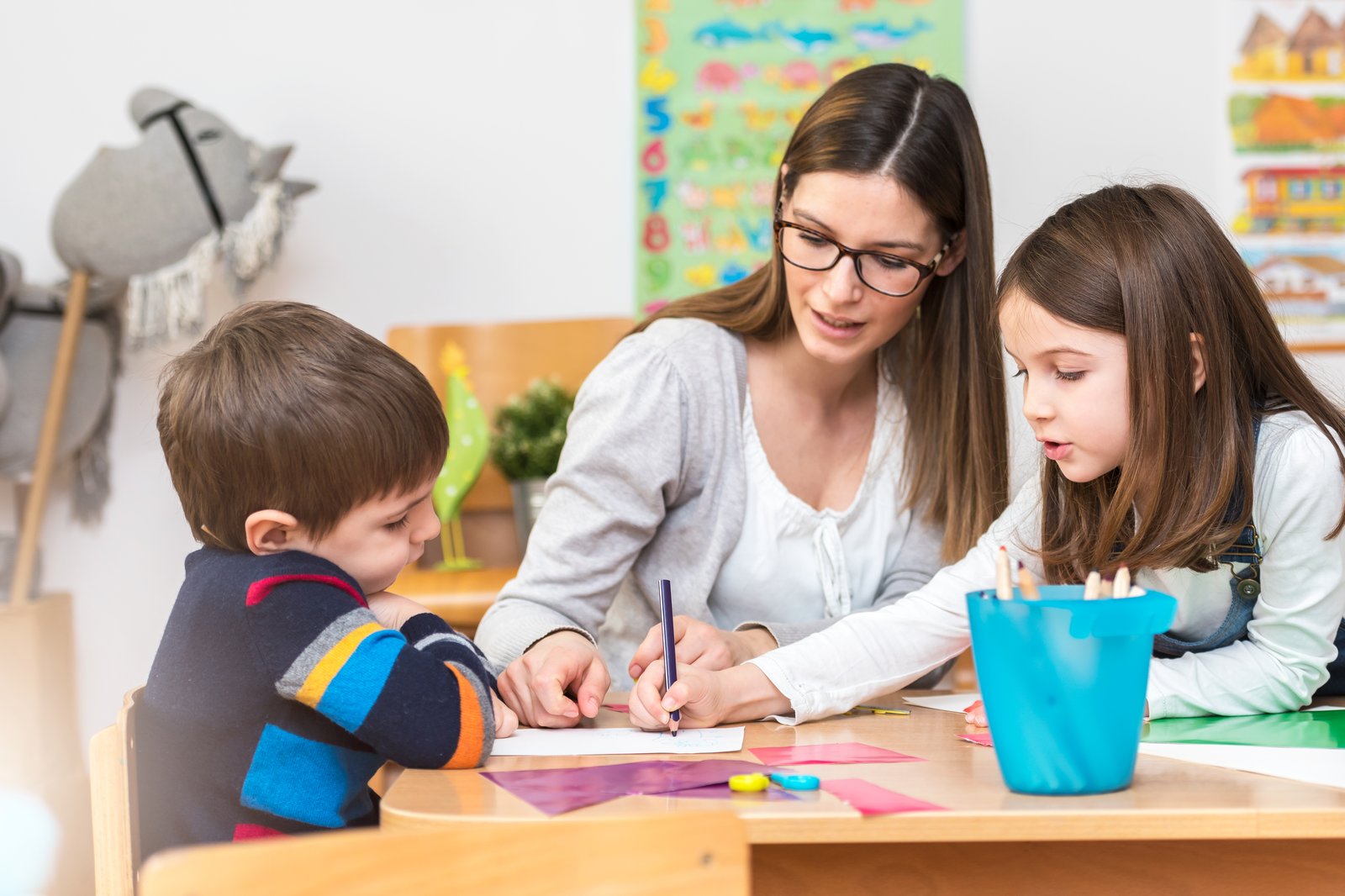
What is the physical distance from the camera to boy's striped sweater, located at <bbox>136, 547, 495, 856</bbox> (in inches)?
31.0

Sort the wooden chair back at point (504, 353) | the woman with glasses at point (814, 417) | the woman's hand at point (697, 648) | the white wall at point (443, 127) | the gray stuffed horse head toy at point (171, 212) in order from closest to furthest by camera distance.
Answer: the woman's hand at point (697, 648) < the woman with glasses at point (814, 417) < the gray stuffed horse head toy at point (171, 212) < the wooden chair back at point (504, 353) < the white wall at point (443, 127)

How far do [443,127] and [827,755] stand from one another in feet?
5.99

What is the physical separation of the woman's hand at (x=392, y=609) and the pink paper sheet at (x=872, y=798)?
38 cm

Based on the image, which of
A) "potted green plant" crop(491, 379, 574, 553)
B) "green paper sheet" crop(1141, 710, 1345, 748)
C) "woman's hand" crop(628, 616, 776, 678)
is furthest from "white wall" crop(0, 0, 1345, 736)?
"green paper sheet" crop(1141, 710, 1345, 748)

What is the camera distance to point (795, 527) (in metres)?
1.37

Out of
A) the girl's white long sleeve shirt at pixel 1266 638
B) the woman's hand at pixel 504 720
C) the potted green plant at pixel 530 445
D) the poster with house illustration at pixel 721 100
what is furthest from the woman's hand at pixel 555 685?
the poster with house illustration at pixel 721 100

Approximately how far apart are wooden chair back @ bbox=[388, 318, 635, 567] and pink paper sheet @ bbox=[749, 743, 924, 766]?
1451 millimetres

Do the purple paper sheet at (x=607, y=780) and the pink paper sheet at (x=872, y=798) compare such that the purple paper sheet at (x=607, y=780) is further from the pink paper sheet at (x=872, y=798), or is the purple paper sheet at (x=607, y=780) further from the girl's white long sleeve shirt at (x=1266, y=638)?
the girl's white long sleeve shirt at (x=1266, y=638)

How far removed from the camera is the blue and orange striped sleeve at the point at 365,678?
30.8 inches

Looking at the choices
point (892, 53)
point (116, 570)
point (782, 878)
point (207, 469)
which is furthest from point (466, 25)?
point (782, 878)

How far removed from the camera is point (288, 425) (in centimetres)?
85

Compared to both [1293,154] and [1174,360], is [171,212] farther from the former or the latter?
[1293,154]

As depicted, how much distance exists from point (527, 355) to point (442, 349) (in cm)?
15

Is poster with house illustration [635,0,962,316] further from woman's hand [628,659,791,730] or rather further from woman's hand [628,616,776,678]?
woman's hand [628,659,791,730]
